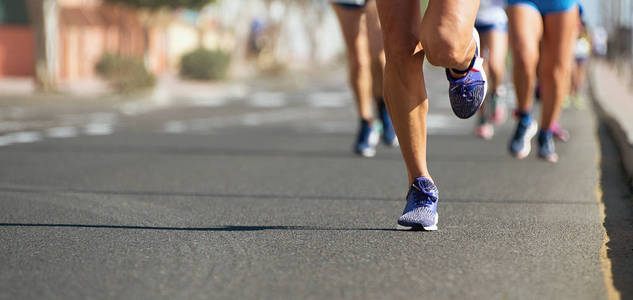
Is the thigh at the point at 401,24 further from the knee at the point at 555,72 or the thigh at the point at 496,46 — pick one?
the thigh at the point at 496,46

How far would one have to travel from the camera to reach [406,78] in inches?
191

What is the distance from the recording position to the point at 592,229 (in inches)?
195

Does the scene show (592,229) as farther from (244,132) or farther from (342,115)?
A: (342,115)

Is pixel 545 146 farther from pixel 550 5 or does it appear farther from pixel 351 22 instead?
pixel 351 22

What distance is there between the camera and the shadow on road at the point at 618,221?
3.89m

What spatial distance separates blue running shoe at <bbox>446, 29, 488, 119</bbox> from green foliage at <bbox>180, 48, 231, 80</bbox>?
1173 inches

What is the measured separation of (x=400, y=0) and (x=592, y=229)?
1407mm

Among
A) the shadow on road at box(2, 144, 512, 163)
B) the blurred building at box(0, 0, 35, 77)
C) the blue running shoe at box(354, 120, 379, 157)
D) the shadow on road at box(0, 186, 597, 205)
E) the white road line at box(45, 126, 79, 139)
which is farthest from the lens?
the blurred building at box(0, 0, 35, 77)

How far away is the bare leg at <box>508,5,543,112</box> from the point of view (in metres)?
7.39

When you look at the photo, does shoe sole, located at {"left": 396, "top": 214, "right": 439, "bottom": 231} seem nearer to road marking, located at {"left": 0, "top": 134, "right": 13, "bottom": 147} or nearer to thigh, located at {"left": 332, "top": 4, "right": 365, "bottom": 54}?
thigh, located at {"left": 332, "top": 4, "right": 365, "bottom": 54}

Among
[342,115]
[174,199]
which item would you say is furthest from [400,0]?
[342,115]

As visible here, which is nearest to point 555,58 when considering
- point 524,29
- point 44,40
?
point 524,29

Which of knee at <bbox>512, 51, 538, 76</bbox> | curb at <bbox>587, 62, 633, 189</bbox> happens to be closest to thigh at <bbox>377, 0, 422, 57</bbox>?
curb at <bbox>587, 62, 633, 189</bbox>

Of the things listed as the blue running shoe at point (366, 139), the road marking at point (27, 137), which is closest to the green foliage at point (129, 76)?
the road marking at point (27, 137)
